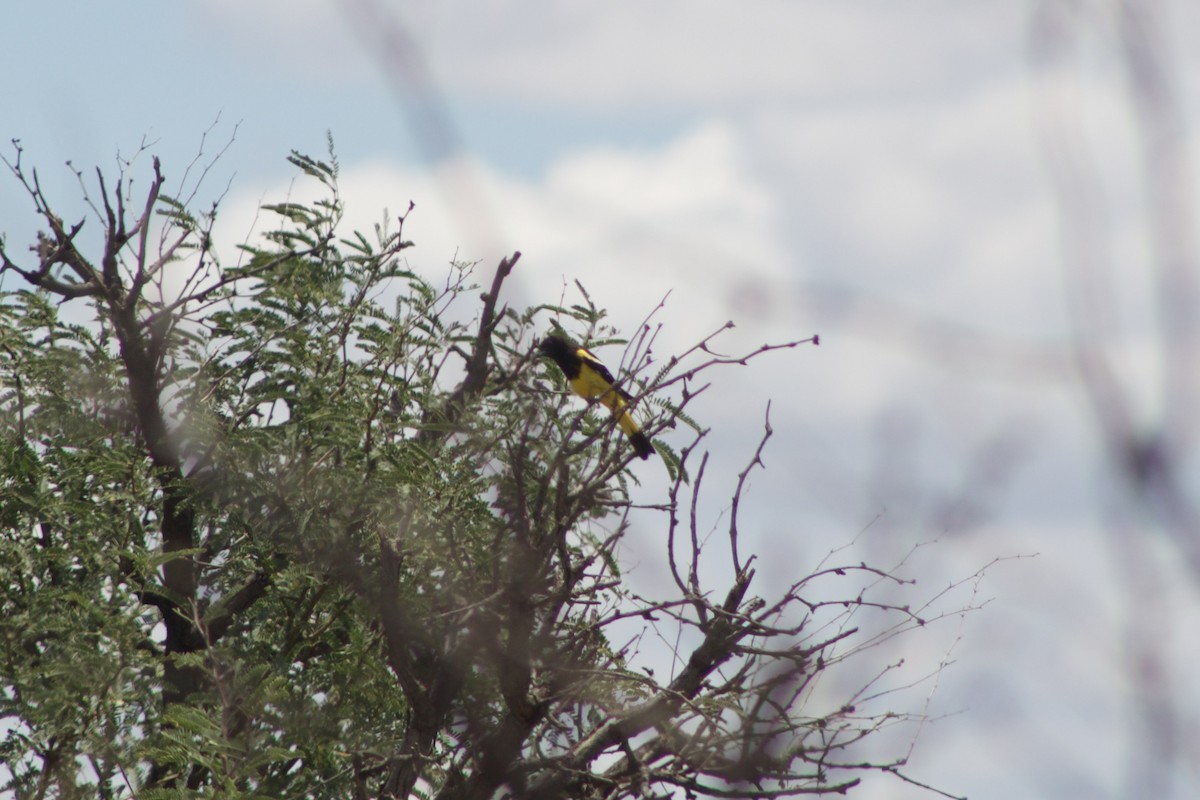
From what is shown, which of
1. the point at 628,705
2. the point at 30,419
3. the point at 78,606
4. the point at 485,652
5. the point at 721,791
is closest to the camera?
the point at 485,652

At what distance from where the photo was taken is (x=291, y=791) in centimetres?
614

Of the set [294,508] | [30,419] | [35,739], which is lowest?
[35,739]

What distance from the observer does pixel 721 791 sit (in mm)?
5402

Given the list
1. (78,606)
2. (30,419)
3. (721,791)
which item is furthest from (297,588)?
(721,791)

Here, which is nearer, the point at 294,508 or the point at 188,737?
the point at 188,737

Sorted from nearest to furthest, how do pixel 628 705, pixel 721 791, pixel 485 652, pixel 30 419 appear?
pixel 485 652 < pixel 721 791 < pixel 628 705 < pixel 30 419

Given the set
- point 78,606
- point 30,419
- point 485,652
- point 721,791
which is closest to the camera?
point 485,652

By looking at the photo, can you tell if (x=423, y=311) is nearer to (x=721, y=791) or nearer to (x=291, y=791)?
(x=291, y=791)

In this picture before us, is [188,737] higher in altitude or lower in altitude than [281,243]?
lower

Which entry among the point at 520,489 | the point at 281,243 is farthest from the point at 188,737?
the point at 281,243

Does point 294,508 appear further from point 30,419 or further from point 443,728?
point 30,419

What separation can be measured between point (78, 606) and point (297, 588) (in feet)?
3.56

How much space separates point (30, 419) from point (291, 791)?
2468 millimetres

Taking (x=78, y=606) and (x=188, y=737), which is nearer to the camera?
(x=188, y=737)
